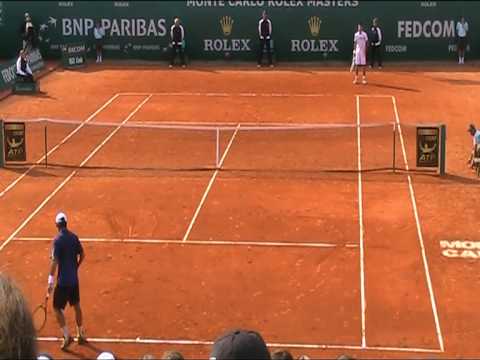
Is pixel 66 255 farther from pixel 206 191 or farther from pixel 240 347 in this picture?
pixel 206 191

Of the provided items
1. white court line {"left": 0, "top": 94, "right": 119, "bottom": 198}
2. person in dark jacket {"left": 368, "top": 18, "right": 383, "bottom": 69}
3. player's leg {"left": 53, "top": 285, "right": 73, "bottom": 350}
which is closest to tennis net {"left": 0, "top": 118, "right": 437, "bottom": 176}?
white court line {"left": 0, "top": 94, "right": 119, "bottom": 198}

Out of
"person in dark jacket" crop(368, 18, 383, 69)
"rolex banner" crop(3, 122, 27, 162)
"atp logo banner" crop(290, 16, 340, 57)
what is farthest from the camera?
"atp logo banner" crop(290, 16, 340, 57)

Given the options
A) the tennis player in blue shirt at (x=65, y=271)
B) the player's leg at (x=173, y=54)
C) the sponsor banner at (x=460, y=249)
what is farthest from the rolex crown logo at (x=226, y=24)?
the tennis player in blue shirt at (x=65, y=271)

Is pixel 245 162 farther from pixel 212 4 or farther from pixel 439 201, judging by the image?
pixel 212 4

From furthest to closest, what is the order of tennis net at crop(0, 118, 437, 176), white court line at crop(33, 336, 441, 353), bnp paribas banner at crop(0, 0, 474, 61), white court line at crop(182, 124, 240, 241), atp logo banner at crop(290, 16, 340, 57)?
atp logo banner at crop(290, 16, 340, 57) < bnp paribas banner at crop(0, 0, 474, 61) < tennis net at crop(0, 118, 437, 176) < white court line at crop(182, 124, 240, 241) < white court line at crop(33, 336, 441, 353)

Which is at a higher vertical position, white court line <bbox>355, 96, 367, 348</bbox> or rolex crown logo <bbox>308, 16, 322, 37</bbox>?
rolex crown logo <bbox>308, 16, 322, 37</bbox>

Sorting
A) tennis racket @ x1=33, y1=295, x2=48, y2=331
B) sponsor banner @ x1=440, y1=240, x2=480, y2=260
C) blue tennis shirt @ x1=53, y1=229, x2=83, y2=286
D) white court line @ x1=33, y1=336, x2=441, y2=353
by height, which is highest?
blue tennis shirt @ x1=53, y1=229, x2=83, y2=286

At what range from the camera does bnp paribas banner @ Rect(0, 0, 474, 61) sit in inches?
1542

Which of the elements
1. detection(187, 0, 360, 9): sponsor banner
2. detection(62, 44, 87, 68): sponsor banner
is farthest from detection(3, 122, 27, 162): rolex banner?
detection(187, 0, 360, 9): sponsor banner

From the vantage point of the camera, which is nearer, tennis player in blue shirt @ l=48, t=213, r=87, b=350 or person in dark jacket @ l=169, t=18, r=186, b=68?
tennis player in blue shirt @ l=48, t=213, r=87, b=350

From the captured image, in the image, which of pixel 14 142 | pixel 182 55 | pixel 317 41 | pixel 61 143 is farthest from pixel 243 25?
pixel 14 142

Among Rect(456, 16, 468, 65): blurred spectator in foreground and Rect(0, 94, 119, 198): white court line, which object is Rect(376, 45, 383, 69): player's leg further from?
Rect(0, 94, 119, 198): white court line

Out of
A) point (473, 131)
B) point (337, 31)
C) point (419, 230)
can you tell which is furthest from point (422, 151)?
point (337, 31)

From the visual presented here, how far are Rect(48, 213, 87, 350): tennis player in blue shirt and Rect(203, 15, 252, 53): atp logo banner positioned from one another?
90.7 ft
